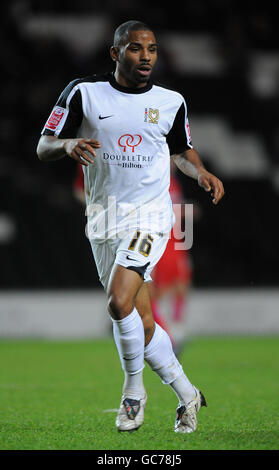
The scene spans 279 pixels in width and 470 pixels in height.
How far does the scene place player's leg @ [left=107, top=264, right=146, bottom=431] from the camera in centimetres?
374

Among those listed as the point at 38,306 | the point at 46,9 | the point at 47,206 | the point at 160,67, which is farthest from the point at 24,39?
the point at 38,306

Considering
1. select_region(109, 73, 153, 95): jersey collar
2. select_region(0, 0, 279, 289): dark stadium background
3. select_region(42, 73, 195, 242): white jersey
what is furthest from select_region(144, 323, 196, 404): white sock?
select_region(0, 0, 279, 289): dark stadium background

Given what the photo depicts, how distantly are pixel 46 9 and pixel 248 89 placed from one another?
405cm

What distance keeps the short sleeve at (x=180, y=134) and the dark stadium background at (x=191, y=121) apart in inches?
244

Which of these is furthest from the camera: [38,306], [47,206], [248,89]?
[248,89]

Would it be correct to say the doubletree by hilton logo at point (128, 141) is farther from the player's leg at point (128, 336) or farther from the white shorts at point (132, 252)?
the player's leg at point (128, 336)

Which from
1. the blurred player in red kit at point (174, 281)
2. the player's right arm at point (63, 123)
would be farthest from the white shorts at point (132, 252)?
the blurred player in red kit at point (174, 281)

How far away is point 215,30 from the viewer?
53.0ft

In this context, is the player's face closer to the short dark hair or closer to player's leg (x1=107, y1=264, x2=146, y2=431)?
the short dark hair

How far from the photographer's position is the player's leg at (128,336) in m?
3.74

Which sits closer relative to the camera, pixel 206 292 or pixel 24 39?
pixel 206 292

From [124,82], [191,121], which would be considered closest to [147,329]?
[124,82]

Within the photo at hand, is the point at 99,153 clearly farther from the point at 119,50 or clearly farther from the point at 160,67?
the point at 160,67
